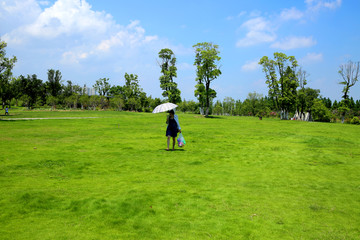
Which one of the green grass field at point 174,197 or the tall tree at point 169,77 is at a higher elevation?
the tall tree at point 169,77

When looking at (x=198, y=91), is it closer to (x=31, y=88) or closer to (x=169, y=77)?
(x=169, y=77)

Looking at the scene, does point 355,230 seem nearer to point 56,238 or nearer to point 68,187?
point 56,238

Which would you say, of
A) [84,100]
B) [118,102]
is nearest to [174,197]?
[118,102]

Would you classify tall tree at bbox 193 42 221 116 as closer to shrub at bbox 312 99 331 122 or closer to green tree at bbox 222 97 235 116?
shrub at bbox 312 99 331 122

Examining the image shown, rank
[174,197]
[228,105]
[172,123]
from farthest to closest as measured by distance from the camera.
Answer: [228,105]
[172,123]
[174,197]

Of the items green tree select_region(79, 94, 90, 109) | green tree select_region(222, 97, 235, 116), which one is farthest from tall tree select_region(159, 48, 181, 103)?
green tree select_region(222, 97, 235, 116)

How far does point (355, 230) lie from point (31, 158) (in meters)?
11.5

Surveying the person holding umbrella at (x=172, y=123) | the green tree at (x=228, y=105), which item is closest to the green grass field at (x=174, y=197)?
the person holding umbrella at (x=172, y=123)

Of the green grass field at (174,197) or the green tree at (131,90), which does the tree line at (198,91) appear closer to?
the green tree at (131,90)

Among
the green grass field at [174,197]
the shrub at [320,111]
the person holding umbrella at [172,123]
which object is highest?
the shrub at [320,111]

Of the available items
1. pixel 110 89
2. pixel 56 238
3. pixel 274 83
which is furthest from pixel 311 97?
pixel 110 89

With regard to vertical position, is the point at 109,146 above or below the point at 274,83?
below

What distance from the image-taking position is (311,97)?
221 ft

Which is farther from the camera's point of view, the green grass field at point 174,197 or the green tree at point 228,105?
the green tree at point 228,105
